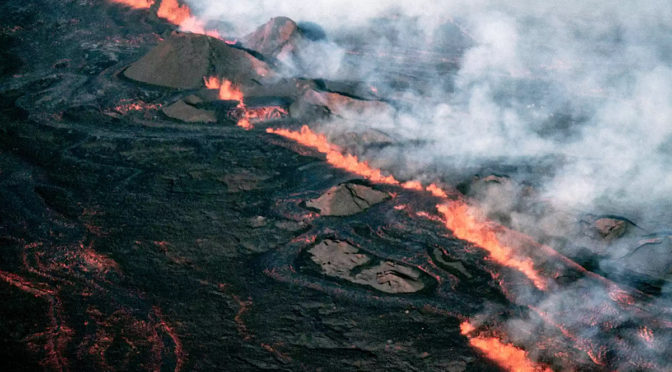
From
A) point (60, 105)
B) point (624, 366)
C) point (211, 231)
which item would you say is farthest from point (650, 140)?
point (60, 105)

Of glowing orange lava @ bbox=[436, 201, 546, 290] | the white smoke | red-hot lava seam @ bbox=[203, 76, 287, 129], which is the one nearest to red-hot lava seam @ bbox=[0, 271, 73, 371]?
the white smoke

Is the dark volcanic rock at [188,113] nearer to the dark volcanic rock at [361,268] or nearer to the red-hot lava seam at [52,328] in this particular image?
the dark volcanic rock at [361,268]

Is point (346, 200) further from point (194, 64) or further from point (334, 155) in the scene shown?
point (194, 64)

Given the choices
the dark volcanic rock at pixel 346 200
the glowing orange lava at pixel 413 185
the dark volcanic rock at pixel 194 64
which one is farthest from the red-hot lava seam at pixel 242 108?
the glowing orange lava at pixel 413 185

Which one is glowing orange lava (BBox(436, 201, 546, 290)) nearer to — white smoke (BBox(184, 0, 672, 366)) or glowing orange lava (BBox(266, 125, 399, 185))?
white smoke (BBox(184, 0, 672, 366))

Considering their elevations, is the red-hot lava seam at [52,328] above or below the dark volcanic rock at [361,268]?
below

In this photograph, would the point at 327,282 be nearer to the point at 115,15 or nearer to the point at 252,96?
the point at 252,96

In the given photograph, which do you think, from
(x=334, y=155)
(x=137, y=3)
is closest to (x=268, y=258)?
(x=334, y=155)
